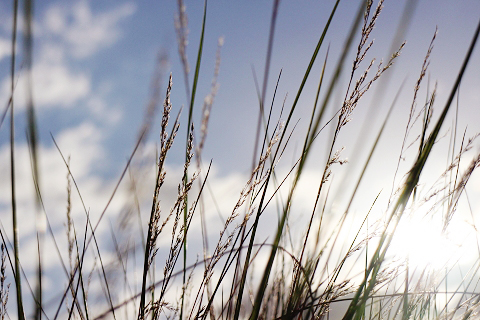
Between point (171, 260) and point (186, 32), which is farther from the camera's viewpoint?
point (186, 32)

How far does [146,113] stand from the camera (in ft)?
4.52

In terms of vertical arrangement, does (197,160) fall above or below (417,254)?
above

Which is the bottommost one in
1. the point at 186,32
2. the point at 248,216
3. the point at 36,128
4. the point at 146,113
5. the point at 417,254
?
the point at 417,254

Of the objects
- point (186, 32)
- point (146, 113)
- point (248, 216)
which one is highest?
point (186, 32)

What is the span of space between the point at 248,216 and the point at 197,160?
530 millimetres

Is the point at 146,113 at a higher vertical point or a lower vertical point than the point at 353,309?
higher

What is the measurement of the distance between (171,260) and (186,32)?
2.74ft

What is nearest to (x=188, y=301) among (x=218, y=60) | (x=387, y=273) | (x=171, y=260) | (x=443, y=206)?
(x=171, y=260)

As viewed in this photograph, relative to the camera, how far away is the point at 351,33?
858 millimetres

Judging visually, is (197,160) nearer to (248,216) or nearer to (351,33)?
(248,216)

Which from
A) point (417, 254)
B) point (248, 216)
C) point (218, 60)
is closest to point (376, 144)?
point (248, 216)

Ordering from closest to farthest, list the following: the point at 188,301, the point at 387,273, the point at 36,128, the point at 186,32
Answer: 1. the point at 36,128
2. the point at 387,273
3. the point at 186,32
4. the point at 188,301

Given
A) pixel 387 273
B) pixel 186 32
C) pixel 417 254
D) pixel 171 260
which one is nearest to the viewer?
pixel 171 260

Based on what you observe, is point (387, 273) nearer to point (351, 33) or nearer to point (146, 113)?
point (351, 33)
